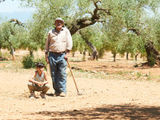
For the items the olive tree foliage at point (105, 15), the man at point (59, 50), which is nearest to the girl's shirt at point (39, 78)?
the man at point (59, 50)

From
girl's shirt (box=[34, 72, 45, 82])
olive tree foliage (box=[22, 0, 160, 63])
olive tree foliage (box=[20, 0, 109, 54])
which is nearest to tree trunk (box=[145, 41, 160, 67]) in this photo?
olive tree foliage (box=[22, 0, 160, 63])

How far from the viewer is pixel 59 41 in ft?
25.8

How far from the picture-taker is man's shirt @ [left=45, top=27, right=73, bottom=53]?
788 cm

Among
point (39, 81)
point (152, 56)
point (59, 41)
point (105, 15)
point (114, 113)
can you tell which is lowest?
point (114, 113)

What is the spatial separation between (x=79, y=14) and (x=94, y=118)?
15344 mm

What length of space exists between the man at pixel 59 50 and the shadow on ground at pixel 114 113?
250 cm

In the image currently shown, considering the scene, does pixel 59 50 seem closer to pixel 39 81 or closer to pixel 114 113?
pixel 39 81

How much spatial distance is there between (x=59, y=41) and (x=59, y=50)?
0.24 m

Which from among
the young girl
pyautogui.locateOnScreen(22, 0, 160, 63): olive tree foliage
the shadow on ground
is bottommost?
the shadow on ground

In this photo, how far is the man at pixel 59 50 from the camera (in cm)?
788

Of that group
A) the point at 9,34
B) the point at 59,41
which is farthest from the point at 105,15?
the point at 9,34

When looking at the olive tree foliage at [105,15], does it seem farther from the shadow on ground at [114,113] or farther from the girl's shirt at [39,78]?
the shadow on ground at [114,113]

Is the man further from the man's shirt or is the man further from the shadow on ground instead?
the shadow on ground

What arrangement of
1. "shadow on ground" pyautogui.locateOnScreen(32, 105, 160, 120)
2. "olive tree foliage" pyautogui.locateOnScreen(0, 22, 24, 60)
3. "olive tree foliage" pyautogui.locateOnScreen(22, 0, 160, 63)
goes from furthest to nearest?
"olive tree foliage" pyautogui.locateOnScreen(0, 22, 24, 60)
"olive tree foliage" pyautogui.locateOnScreen(22, 0, 160, 63)
"shadow on ground" pyautogui.locateOnScreen(32, 105, 160, 120)
